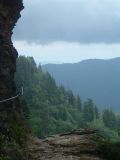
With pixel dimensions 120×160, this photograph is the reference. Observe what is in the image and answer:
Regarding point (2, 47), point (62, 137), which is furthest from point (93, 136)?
point (2, 47)

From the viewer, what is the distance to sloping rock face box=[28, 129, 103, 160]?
25.4 m

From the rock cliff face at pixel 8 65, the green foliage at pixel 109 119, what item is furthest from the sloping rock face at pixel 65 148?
the green foliage at pixel 109 119

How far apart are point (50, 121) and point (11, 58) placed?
135048mm

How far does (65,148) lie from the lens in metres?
27.3

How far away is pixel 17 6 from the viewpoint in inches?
1255

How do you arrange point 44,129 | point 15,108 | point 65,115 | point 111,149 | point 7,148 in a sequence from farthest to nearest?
point 65,115 < point 44,129 < point 15,108 < point 111,149 < point 7,148

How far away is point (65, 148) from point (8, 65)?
19.8 feet

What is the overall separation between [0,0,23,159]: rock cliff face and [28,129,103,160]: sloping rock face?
147 cm

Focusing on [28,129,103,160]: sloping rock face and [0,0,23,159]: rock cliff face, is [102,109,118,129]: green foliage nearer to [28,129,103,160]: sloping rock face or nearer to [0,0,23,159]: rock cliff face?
[0,0,23,159]: rock cliff face

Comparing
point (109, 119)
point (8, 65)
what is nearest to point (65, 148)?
point (8, 65)

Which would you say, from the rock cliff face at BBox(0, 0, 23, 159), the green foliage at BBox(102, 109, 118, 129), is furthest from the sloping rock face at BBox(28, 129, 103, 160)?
the green foliage at BBox(102, 109, 118, 129)

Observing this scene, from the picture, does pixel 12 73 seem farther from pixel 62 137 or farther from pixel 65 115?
pixel 65 115

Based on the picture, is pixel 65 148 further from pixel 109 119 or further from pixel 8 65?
pixel 109 119

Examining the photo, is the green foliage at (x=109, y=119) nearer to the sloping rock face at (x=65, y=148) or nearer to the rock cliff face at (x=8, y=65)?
the rock cliff face at (x=8, y=65)
